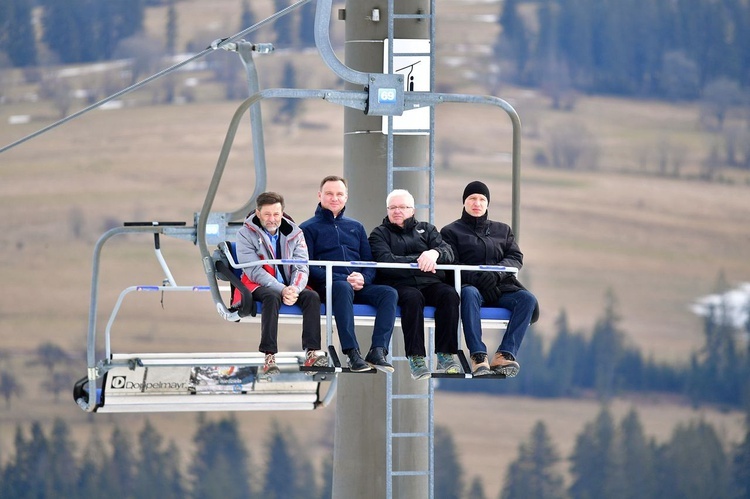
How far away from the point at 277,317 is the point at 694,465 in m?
33.0

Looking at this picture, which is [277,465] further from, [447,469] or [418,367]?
[418,367]

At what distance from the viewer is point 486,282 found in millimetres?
7910

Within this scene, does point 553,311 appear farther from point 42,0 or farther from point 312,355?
point 312,355

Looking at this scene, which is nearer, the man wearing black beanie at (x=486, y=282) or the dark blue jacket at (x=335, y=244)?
the man wearing black beanie at (x=486, y=282)

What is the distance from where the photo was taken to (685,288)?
38250 millimetres

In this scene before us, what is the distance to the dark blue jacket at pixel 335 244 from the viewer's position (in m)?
7.79

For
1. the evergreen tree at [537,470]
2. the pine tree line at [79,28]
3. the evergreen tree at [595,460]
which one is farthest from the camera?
the evergreen tree at [595,460]

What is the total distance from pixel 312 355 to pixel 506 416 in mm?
30029

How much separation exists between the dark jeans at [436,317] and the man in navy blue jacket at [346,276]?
97 millimetres

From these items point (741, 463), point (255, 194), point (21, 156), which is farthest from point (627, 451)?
point (255, 194)

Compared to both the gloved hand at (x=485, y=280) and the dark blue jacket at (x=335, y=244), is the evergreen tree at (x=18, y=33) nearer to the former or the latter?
the dark blue jacket at (x=335, y=244)

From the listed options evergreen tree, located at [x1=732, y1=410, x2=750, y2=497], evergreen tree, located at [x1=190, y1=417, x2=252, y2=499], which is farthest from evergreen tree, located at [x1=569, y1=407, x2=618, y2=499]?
evergreen tree, located at [x1=190, y1=417, x2=252, y2=499]

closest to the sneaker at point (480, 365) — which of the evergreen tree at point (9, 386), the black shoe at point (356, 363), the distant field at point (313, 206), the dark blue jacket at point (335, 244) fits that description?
the black shoe at point (356, 363)

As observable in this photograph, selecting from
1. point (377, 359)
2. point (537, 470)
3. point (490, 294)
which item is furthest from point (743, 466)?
point (377, 359)
